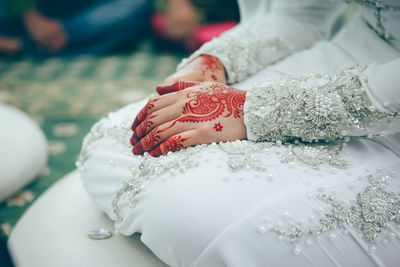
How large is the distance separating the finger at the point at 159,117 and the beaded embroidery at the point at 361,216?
26 cm

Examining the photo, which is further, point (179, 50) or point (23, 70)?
point (179, 50)

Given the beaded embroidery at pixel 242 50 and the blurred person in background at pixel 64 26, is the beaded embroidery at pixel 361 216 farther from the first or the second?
the blurred person in background at pixel 64 26

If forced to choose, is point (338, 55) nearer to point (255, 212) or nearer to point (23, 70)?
point (255, 212)

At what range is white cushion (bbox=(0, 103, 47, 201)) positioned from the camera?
1.06 metres

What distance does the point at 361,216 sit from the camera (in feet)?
1.57

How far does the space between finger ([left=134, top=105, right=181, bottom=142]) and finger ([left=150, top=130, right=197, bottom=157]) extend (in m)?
0.04

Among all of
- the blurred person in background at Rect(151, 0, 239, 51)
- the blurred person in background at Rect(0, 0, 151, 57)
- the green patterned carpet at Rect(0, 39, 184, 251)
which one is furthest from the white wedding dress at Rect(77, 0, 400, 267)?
the blurred person in background at Rect(0, 0, 151, 57)

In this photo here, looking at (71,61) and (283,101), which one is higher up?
(283,101)

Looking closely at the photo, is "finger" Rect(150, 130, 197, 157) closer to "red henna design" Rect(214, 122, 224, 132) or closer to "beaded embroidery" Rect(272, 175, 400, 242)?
"red henna design" Rect(214, 122, 224, 132)

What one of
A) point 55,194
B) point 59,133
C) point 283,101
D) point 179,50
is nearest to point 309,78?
point 283,101

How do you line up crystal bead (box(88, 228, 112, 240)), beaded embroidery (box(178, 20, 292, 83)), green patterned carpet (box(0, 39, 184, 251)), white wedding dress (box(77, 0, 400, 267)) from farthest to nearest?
green patterned carpet (box(0, 39, 184, 251)) < beaded embroidery (box(178, 20, 292, 83)) < crystal bead (box(88, 228, 112, 240)) < white wedding dress (box(77, 0, 400, 267))

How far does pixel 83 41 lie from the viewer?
2.54m

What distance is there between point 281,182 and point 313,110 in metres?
0.15

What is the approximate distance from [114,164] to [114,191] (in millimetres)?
51
